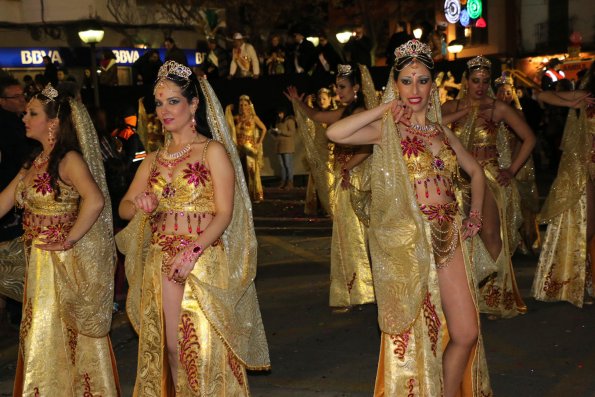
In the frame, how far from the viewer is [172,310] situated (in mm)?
4836

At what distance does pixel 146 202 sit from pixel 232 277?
0.62 metres

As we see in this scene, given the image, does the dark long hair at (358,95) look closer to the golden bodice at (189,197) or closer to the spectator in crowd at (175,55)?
the spectator in crowd at (175,55)

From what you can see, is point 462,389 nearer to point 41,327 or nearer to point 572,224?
point 41,327

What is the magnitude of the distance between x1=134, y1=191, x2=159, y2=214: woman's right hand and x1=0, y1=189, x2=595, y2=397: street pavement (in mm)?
1740

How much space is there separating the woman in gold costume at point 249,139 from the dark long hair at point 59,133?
1213cm

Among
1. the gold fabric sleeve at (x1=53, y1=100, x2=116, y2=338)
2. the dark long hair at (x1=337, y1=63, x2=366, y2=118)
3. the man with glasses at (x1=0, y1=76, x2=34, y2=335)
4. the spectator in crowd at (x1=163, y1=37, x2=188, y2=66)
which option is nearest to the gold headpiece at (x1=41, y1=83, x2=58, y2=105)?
the gold fabric sleeve at (x1=53, y1=100, x2=116, y2=338)

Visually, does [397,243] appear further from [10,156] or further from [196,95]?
[10,156]

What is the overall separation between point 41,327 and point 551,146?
1758 centimetres

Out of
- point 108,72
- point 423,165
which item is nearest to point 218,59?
point 108,72

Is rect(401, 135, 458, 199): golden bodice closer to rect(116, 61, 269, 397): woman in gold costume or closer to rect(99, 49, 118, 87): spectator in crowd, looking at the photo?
rect(116, 61, 269, 397): woman in gold costume

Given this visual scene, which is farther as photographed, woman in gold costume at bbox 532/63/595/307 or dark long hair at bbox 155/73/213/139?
woman in gold costume at bbox 532/63/595/307

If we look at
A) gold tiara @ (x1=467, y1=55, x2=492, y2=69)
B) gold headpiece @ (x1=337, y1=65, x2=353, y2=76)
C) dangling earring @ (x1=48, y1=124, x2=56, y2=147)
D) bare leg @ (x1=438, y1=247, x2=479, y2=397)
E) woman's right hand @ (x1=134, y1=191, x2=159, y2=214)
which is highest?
gold headpiece @ (x1=337, y1=65, x2=353, y2=76)

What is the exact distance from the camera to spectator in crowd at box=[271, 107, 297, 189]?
19.5 meters

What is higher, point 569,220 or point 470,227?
point 470,227
